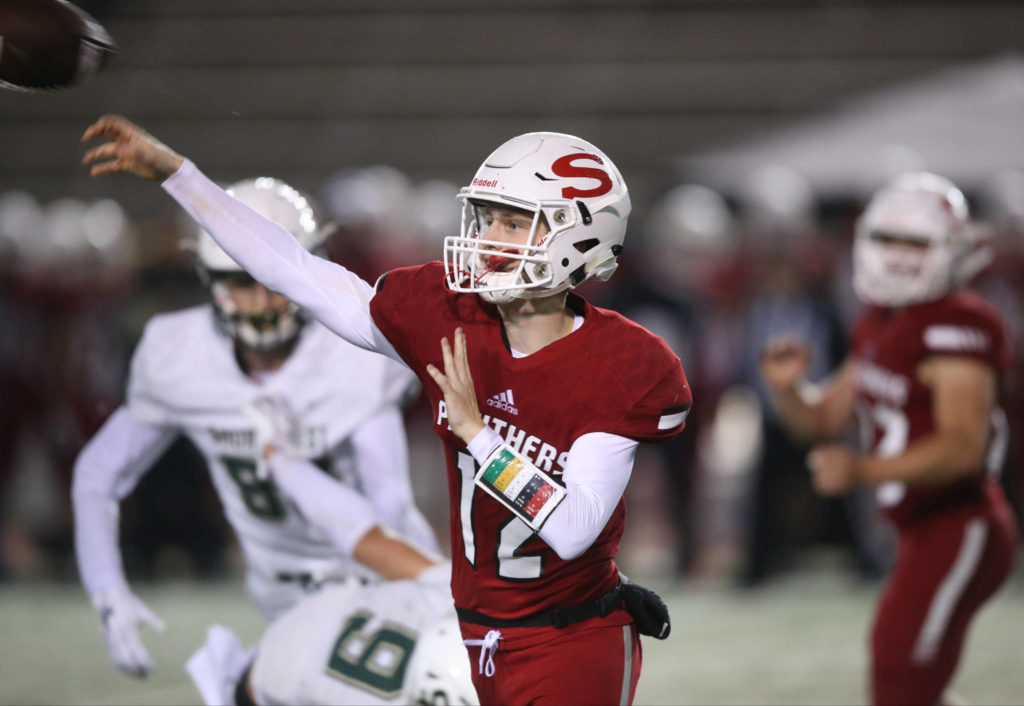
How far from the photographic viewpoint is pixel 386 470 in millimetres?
3637

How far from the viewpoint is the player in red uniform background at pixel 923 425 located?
3.50 metres

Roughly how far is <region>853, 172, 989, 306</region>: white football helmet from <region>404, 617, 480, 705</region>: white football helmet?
1.74 metres

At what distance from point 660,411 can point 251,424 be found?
1458mm

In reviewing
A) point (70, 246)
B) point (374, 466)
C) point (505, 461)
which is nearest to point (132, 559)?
point (70, 246)

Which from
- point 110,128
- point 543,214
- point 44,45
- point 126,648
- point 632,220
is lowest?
point 632,220

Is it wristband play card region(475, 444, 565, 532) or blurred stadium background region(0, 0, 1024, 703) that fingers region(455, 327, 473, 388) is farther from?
blurred stadium background region(0, 0, 1024, 703)

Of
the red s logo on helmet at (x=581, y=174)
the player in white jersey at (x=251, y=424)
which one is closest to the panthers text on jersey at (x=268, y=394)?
the player in white jersey at (x=251, y=424)

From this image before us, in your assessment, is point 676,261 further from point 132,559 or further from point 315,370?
point 315,370

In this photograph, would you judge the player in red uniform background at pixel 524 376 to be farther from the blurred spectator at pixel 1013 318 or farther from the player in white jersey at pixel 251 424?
the blurred spectator at pixel 1013 318

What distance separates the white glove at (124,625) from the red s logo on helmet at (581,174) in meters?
1.76

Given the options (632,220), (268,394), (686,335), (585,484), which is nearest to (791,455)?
(686,335)

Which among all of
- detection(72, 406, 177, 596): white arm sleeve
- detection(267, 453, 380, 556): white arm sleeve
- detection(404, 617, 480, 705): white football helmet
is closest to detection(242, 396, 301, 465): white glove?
detection(267, 453, 380, 556): white arm sleeve

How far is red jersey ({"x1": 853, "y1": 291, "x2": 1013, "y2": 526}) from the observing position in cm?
365

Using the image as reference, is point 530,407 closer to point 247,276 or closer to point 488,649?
point 488,649
